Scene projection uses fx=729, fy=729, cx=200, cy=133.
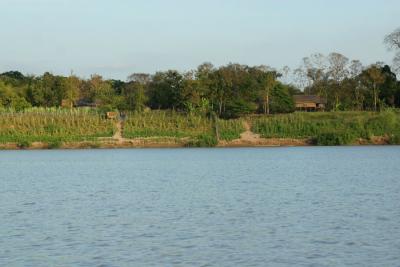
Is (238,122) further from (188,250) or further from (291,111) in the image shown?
(188,250)

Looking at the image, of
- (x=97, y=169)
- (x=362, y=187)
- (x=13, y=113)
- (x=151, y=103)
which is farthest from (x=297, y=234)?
(x=151, y=103)

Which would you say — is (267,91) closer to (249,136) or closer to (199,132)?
(249,136)

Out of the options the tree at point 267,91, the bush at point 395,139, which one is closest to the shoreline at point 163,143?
the bush at point 395,139

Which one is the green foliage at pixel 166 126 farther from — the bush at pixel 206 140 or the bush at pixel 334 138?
the bush at pixel 334 138

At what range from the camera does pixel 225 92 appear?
353 ft

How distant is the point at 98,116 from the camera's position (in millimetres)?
98062

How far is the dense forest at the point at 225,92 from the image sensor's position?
10575 cm

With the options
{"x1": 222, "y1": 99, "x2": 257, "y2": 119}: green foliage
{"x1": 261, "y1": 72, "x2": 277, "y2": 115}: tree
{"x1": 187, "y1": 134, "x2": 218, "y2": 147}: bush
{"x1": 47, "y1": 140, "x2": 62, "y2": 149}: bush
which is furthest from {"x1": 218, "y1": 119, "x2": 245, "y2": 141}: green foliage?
{"x1": 47, "y1": 140, "x2": 62, "y2": 149}: bush

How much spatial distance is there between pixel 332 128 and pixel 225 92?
860 inches

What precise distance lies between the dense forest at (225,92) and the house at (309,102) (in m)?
1.35

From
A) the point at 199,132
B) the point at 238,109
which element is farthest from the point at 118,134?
the point at 238,109

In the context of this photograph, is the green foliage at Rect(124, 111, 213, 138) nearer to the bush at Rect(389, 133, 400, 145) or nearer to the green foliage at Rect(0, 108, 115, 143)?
the green foliage at Rect(0, 108, 115, 143)

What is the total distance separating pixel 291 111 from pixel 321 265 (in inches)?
3619

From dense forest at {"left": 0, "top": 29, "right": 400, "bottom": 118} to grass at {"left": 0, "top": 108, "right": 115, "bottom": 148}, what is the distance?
11703 mm
